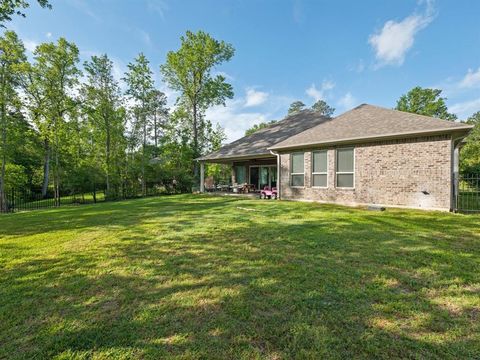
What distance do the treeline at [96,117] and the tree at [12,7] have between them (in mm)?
10032

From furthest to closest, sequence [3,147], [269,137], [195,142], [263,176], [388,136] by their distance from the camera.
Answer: [195,142] < [263,176] < [269,137] < [3,147] < [388,136]

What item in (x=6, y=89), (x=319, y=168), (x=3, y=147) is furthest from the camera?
(x=6, y=89)

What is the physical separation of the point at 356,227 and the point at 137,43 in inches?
849

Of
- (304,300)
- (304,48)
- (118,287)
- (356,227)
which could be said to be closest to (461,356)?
(304,300)

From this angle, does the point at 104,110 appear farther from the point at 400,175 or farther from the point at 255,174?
the point at 400,175

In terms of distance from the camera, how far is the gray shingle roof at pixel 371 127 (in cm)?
782

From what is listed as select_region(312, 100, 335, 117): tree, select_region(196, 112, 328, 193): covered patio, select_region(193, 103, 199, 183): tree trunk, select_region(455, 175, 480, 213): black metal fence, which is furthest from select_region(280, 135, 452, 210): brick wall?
select_region(312, 100, 335, 117): tree

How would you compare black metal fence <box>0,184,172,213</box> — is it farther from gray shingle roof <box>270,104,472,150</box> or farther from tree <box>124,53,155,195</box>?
gray shingle roof <box>270,104,472,150</box>

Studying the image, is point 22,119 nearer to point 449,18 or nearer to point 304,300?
point 304,300

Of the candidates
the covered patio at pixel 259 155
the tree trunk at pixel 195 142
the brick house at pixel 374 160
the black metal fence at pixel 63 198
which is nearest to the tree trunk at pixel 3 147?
the black metal fence at pixel 63 198

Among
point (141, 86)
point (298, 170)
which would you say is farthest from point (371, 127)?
point (141, 86)

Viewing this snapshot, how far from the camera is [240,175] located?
59.6 ft

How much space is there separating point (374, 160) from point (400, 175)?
3.51ft

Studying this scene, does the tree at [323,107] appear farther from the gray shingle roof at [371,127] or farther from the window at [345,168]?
the window at [345,168]
